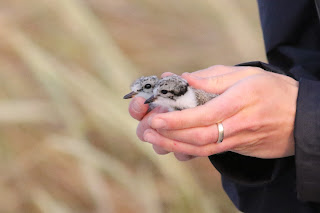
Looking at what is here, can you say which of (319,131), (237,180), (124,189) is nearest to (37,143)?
(124,189)

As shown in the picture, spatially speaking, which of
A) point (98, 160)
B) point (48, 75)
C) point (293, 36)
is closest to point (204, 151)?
point (293, 36)

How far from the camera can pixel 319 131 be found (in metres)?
0.76

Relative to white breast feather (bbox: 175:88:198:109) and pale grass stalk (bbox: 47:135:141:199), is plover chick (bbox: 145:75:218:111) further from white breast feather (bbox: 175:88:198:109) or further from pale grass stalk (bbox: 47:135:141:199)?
pale grass stalk (bbox: 47:135:141:199)

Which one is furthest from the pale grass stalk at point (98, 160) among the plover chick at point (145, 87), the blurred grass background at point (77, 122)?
the plover chick at point (145, 87)

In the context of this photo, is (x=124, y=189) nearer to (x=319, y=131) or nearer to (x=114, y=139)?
(x=114, y=139)

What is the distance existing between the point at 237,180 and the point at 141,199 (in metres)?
0.62

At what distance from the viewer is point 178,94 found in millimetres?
856

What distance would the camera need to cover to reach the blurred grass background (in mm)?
1443

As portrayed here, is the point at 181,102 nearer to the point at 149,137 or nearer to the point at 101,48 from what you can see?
the point at 149,137

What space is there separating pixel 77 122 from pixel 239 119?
854 mm

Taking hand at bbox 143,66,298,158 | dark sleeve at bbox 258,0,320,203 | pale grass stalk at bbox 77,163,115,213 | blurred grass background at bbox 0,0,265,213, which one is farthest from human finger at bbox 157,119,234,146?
pale grass stalk at bbox 77,163,115,213

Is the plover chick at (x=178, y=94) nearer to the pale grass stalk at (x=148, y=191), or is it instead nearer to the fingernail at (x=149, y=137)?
the fingernail at (x=149, y=137)

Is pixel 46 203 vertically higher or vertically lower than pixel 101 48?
lower

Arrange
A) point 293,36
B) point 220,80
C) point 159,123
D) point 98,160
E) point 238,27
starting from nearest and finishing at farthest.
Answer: point 159,123 < point 220,80 < point 293,36 < point 98,160 < point 238,27
